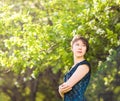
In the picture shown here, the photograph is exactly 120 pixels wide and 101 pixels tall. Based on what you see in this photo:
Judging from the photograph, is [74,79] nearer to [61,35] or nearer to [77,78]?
[77,78]

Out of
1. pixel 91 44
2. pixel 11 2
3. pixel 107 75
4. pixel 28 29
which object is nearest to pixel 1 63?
pixel 28 29

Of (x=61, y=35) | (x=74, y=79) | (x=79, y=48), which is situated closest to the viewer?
(x=74, y=79)

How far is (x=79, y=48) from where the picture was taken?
4797mm

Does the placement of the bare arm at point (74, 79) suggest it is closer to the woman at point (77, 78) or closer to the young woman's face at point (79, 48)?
the woman at point (77, 78)

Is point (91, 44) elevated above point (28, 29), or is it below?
below

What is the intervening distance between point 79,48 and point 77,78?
359 millimetres

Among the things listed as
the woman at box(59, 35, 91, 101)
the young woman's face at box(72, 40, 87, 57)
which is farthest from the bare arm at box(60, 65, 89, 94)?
the young woman's face at box(72, 40, 87, 57)

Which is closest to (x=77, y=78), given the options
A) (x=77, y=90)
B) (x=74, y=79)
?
(x=74, y=79)

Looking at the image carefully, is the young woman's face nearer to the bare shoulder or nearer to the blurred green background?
the bare shoulder

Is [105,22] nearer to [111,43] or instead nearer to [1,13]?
[111,43]

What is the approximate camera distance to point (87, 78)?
4738 mm

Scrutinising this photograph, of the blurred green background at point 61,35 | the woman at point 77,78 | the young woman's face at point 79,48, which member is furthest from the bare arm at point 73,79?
the blurred green background at point 61,35

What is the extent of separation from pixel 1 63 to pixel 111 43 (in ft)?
10.5

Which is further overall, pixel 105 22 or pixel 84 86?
pixel 105 22
